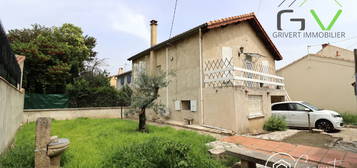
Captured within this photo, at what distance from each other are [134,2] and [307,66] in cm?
1468

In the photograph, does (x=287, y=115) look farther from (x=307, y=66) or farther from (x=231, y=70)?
(x=307, y=66)

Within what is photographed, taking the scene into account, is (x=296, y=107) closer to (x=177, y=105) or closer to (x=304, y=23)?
(x=304, y=23)

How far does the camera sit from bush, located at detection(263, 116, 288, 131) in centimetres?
793

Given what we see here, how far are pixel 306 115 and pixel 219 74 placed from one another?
4822mm

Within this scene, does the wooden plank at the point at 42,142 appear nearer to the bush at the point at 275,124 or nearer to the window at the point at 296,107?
the bush at the point at 275,124

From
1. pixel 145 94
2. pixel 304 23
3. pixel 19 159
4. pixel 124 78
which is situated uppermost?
pixel 304 23

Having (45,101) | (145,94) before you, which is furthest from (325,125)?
(45,101)

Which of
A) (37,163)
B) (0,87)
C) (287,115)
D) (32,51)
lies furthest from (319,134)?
(32,51)

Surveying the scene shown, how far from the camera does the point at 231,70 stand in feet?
24.4

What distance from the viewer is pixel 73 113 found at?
11.7m

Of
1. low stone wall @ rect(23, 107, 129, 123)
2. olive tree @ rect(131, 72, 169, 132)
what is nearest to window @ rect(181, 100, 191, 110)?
olive tree @ rect(131, 72, 169, 132)

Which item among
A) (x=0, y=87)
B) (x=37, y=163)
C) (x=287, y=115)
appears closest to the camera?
(x=37, y=163)

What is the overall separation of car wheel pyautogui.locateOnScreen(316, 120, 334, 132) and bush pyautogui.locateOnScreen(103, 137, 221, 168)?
7.95 m

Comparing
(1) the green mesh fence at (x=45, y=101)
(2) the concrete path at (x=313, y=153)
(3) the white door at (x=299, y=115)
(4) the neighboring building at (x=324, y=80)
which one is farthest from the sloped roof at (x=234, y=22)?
(1) the green mesh fence at (x=45, y=101)
